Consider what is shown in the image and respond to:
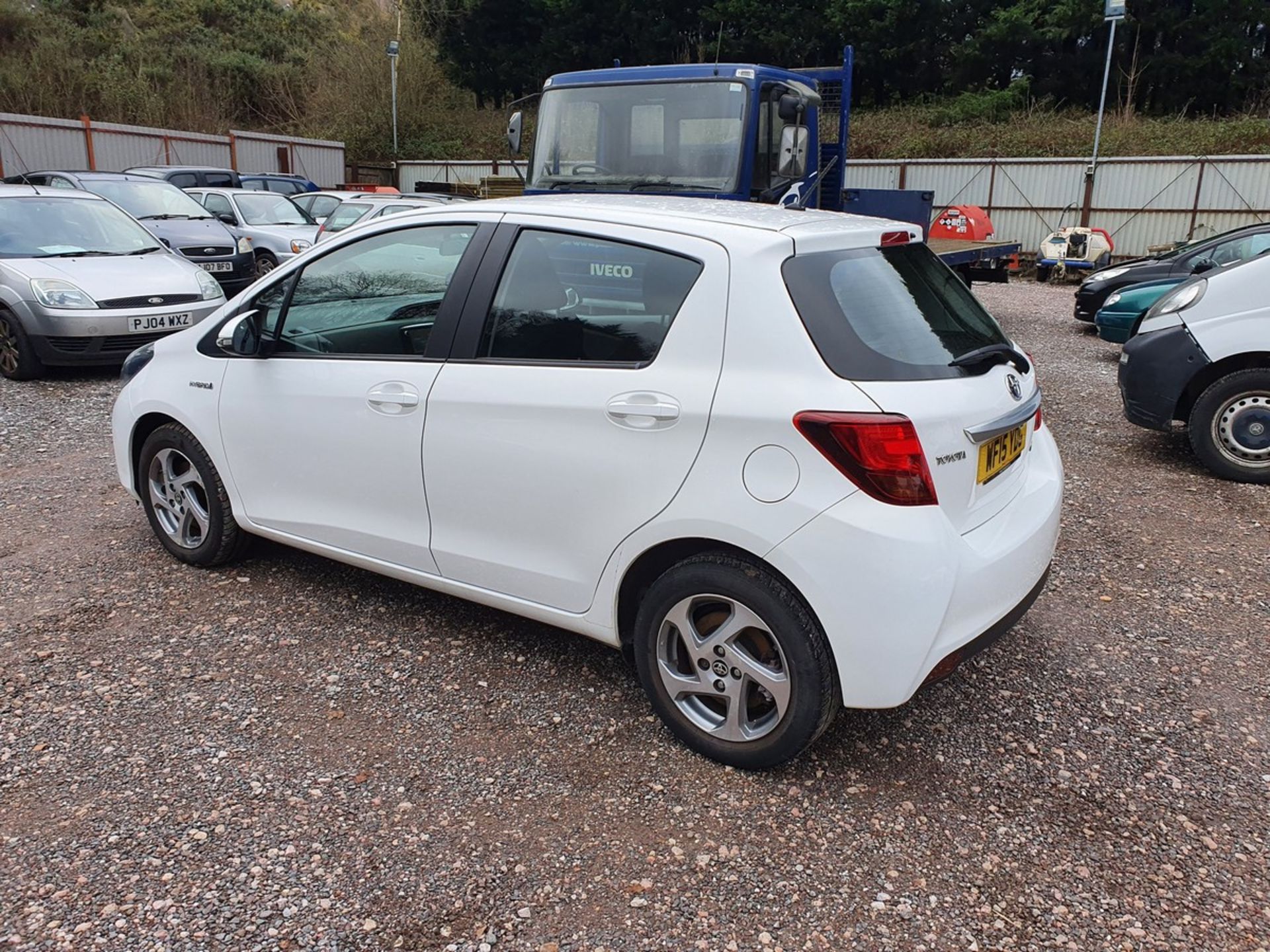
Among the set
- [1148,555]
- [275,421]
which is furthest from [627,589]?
[1148,555]

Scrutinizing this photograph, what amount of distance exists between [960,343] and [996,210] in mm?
22241

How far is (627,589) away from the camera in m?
3.06

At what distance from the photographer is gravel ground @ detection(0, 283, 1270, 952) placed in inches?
94.2

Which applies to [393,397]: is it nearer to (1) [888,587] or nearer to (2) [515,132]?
(1) [888,587]

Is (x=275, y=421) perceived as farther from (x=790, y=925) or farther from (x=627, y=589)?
(x=790, y=925)

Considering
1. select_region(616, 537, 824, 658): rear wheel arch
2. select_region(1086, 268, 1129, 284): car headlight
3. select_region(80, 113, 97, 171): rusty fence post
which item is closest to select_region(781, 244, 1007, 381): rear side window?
select_region(616, 537, 824, 658): rear wheel arch

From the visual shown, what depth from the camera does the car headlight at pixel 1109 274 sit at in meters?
12.0

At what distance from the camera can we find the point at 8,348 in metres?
8.36

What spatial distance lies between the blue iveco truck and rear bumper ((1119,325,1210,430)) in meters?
2.27

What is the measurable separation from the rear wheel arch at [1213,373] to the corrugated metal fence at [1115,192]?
51.6ft

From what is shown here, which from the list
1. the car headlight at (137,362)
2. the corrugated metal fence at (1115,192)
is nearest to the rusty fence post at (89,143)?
the corrugated metal fence at (1115,192)

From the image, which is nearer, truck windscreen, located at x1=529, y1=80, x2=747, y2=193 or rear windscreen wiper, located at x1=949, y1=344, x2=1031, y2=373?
rear windscreen wiper, located at x1=949, y1=344, x2=1031, y2=373

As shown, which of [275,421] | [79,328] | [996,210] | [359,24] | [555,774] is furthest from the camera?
[359,24]

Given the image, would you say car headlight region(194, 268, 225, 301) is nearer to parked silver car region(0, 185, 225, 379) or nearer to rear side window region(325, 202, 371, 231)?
parked silver car region(0, 185, 225, 379)
